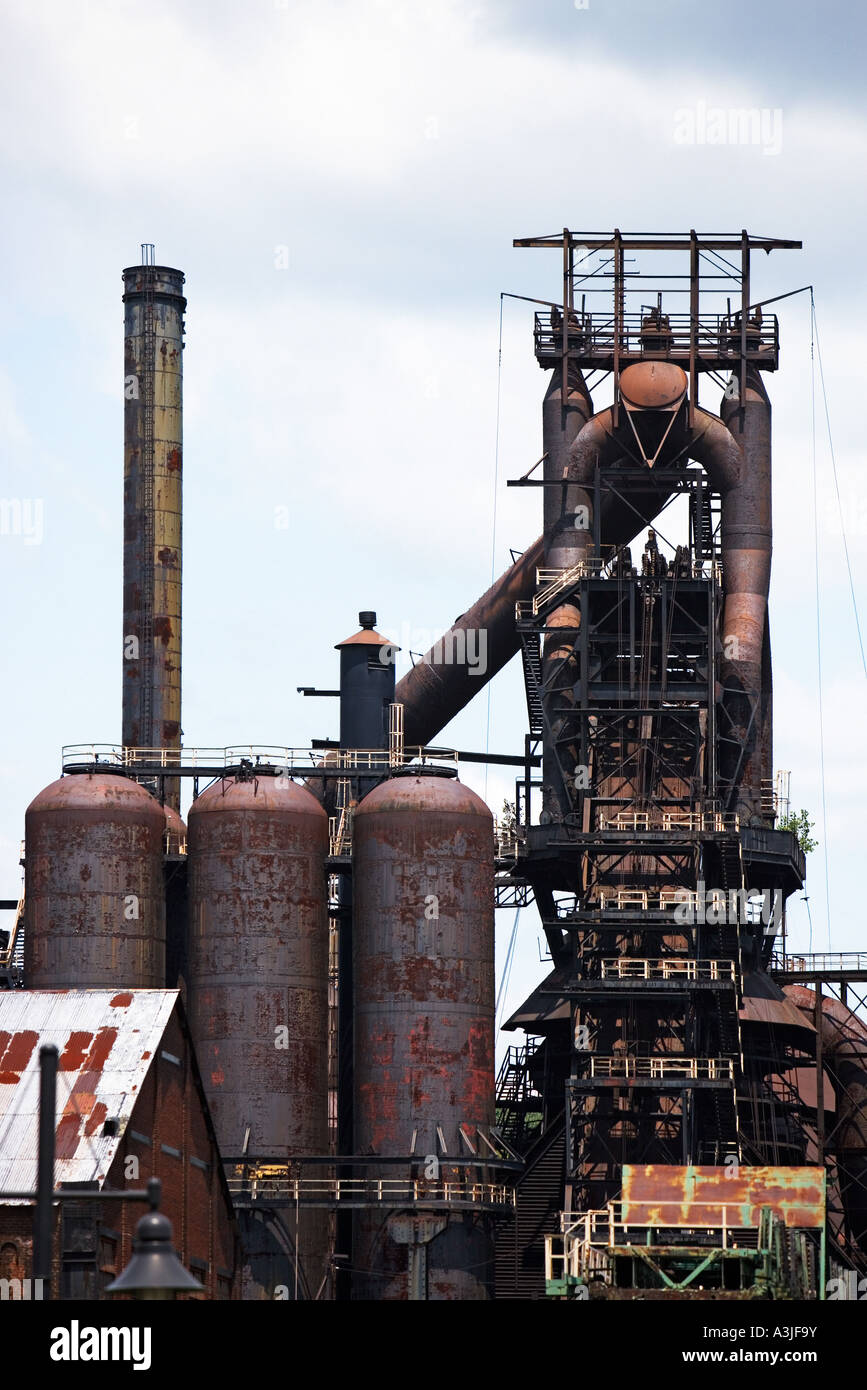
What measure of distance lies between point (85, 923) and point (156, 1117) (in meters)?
18.2

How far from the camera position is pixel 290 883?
69.5 meters

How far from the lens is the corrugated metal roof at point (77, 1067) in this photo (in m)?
48.7

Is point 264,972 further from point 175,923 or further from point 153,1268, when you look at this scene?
point 153,1268

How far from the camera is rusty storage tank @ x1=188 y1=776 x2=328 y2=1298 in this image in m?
67.4

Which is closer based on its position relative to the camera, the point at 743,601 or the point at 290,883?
the point at 290,883

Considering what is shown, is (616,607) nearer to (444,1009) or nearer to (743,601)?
(743,601)

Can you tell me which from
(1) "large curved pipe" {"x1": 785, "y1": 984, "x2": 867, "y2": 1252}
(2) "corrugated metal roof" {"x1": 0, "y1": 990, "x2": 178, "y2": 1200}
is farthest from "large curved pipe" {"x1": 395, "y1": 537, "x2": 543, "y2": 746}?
(2) "corrugated metal roof" {"x1": 0, "y1": 990, "x2": 178, "y2": 1200}

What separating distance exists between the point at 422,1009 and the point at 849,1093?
50.7 feet

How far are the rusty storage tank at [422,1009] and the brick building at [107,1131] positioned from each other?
9941 mm

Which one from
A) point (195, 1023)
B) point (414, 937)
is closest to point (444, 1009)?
point (414, 937)

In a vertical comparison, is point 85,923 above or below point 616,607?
below

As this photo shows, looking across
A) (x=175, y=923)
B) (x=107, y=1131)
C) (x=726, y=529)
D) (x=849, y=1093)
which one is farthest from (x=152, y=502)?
(x=107, y=1131)

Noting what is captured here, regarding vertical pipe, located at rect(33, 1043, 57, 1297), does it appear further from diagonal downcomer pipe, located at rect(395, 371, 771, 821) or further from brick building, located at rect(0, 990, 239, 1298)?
diagonal downcomer pipe, located at rect(395, 371, 771, 821)

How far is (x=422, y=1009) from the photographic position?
6762 centimetres
